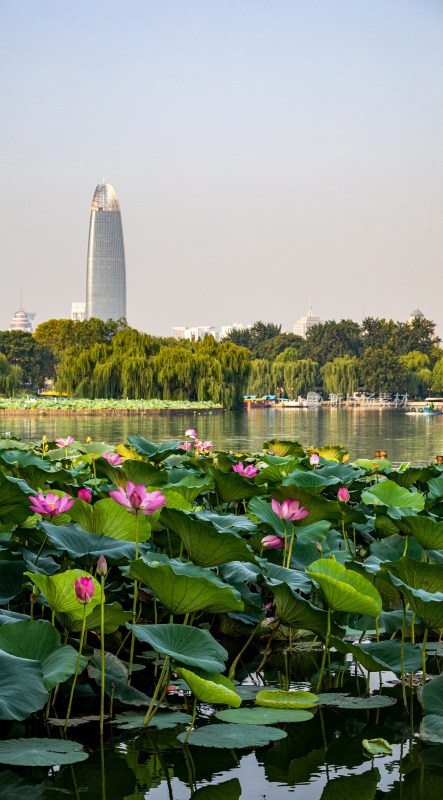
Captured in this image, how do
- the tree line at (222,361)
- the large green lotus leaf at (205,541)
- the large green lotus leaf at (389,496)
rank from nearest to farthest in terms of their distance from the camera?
1. the large green lotus leaf at (205,541)
2. the large green lotus leaf at (389,496)
3. the tree line at (222,361)

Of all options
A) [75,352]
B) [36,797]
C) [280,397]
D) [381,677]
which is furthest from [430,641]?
[280,397]

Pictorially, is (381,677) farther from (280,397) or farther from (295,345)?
(295,345)

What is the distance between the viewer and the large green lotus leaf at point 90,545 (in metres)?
1.84

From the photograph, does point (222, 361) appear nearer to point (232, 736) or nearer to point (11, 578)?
point (11, 578)

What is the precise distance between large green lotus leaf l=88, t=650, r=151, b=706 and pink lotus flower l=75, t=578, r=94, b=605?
1.17 ft

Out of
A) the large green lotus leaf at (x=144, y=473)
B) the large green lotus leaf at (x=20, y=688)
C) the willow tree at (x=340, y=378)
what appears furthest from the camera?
the willow tree at (x=340, y=378)

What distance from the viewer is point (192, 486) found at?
265cm

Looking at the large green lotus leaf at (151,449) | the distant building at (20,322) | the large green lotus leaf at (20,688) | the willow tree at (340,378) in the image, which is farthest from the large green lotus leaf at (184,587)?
the distant building at (20,322)

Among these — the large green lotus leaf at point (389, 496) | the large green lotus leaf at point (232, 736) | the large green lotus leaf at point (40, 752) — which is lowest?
the large green lotus leaf at point (232, 736)

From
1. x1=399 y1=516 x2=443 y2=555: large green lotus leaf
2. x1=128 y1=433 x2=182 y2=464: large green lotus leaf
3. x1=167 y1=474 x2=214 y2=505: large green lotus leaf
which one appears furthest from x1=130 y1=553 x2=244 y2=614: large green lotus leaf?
x1=128 y1=433 x2=182 y2=464: large green lotus leaf

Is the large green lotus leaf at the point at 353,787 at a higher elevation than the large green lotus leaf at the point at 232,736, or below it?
below

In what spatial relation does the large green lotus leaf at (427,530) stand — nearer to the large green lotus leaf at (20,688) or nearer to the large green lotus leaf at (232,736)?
the large green lotus leaf at (232,736)

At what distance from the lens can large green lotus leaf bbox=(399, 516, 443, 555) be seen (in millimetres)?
2041

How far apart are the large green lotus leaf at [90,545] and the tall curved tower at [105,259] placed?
4258 inches
